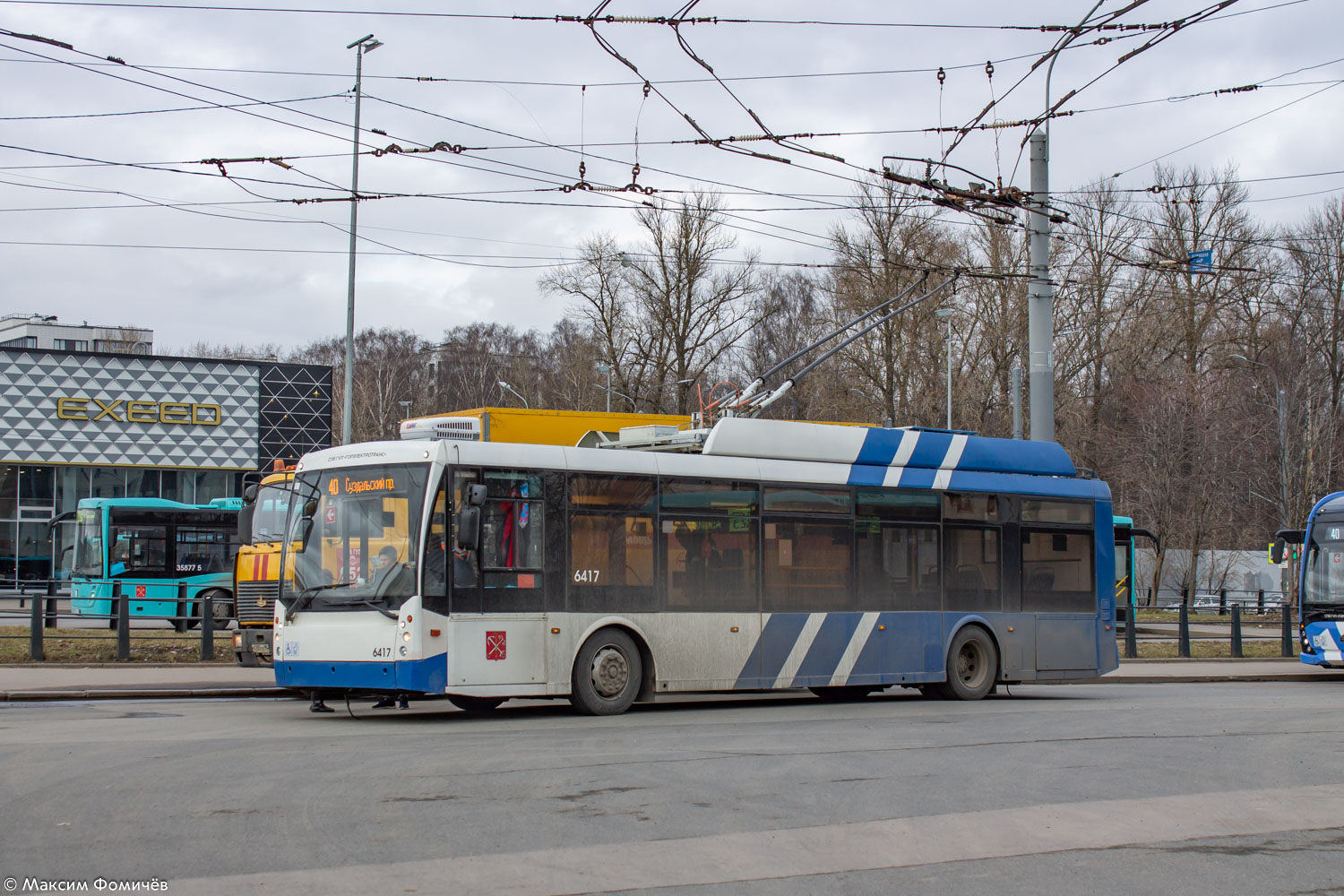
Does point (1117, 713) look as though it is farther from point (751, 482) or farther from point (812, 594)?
point (751, 482)

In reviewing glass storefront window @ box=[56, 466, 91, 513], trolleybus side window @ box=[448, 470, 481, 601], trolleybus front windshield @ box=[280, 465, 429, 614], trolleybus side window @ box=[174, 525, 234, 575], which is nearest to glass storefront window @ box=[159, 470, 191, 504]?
glass storefront window @ box=[56, 466, 91, 513]

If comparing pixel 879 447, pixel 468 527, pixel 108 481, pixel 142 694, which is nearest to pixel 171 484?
pixel 108 481

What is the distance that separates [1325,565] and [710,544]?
47.7ft

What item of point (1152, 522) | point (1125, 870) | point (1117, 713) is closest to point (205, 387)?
point (1152, 522)

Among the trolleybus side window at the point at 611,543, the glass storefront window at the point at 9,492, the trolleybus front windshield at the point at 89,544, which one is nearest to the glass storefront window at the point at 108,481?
the glass storefront window at the point at 9,492

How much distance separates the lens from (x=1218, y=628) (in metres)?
37.8

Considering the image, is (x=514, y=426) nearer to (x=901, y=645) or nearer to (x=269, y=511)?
(x=901, y=645)

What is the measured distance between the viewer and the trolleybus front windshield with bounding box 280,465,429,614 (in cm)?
1250

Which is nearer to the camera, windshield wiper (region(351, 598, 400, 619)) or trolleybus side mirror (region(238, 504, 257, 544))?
windshield wiper (region(351, 598, 400, 619))

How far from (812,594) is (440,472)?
16.0ft

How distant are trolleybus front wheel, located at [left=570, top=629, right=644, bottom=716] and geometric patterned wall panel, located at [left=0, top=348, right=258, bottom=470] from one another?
40.8 meters

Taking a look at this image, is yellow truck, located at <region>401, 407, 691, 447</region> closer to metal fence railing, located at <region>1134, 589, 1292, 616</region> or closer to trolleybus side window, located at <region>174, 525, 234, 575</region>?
trolleybus side window, located at <region>174, 525, 234, 575</region>

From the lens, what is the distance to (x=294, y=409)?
52.7m

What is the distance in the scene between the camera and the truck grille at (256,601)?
18.4m
